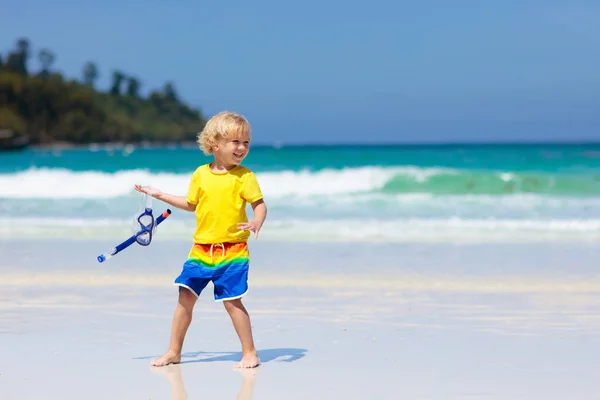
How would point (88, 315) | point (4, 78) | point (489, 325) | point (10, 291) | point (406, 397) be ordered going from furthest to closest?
point (4, 78), point (10, 291), point (88, 315), point (489, 325), point (406, 397)

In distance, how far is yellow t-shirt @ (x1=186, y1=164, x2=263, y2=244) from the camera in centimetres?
441

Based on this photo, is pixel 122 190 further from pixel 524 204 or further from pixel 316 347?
pixel 316 347

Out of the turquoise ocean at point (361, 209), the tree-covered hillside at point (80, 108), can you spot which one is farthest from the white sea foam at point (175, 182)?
the tree-covered hillside at point (80, 108)

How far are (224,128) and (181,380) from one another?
124 centimetres

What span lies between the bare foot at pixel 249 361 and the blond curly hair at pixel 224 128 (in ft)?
3.59

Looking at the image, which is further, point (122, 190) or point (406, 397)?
point (122, 190)

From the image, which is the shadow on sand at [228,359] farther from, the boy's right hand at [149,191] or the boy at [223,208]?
the boy's right hand at [149,191]

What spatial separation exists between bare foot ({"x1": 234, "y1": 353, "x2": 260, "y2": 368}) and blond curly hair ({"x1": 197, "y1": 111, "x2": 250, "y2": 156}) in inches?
43.1

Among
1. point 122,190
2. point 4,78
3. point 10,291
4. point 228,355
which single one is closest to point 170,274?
point 10,291

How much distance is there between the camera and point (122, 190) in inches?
942

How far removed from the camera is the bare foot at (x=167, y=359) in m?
4.55

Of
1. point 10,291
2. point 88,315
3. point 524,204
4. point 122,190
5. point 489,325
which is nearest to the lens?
point 489,325

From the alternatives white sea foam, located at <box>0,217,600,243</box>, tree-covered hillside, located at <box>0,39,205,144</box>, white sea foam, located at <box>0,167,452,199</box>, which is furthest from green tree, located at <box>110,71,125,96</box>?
white sea foam, located at <box>0,217,600,243</box>

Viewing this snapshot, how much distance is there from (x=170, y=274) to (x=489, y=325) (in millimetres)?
3267
